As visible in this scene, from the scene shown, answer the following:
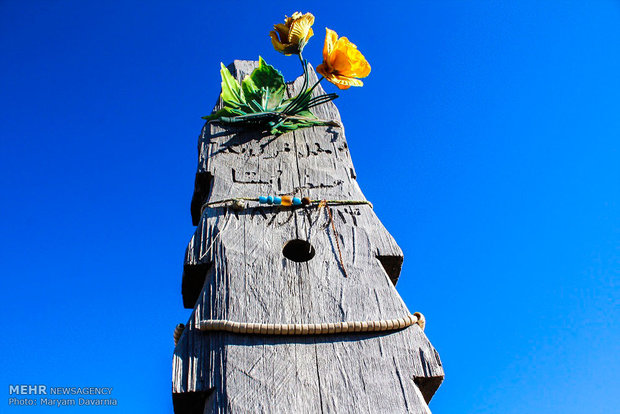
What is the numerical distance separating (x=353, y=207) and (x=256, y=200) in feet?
1.29

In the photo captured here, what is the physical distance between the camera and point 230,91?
9.71 ft

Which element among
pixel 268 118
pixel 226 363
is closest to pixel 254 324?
pixel 226 363

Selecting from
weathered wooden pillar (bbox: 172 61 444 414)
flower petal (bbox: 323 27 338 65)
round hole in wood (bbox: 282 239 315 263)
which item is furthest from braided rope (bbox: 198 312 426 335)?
flower petal (bbox: 323 27 338 65)

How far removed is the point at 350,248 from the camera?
2059 mm

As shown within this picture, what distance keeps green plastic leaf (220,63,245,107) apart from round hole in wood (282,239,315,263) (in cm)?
105

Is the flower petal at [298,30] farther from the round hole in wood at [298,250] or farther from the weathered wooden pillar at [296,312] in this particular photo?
the round hole in wood at [298,250]

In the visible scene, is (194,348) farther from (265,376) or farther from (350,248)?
(350,248)

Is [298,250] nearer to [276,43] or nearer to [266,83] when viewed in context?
[276,43]

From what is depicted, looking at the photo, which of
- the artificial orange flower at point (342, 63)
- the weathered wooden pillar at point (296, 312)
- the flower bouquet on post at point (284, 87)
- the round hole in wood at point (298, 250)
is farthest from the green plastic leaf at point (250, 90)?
the round hole in wood at point (298, 250)

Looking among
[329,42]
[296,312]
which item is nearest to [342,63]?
[329,42]

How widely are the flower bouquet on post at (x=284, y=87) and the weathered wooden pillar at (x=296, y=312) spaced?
16.9 inches

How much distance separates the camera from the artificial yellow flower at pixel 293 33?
2730 mm

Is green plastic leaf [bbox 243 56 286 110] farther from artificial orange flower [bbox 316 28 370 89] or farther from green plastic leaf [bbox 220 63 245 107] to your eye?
artificial orange flower [bbox 316 28 370 89]

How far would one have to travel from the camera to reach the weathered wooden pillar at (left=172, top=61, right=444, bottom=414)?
5.31ft
